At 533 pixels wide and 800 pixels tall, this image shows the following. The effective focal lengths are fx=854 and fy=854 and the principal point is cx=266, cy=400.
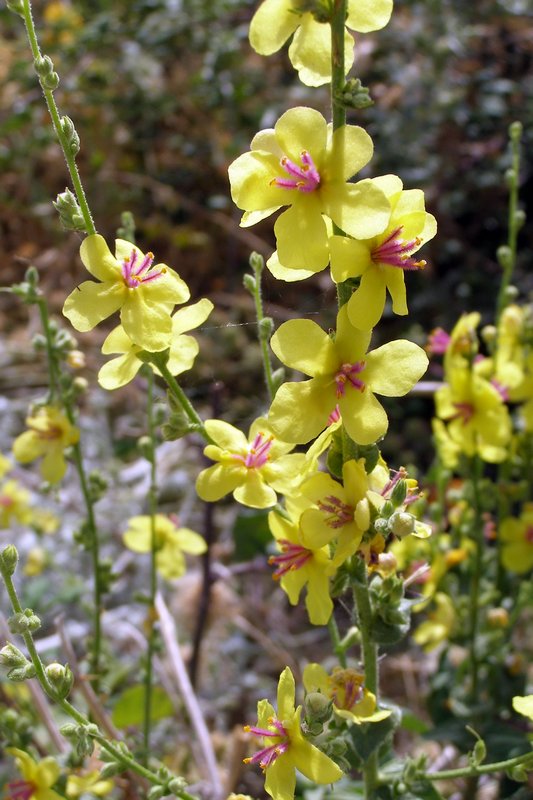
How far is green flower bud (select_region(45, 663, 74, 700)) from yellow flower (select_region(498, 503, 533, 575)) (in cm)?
92

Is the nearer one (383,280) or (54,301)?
(383,280)

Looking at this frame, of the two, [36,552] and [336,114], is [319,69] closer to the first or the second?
[336,114]

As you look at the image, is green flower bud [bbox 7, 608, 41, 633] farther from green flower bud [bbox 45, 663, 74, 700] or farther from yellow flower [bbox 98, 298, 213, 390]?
yellow flower [bbox 98, 298, 213, 390]

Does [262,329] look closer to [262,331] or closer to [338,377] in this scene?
[262,331]

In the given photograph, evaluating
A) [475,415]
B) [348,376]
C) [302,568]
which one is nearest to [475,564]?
[475,415]

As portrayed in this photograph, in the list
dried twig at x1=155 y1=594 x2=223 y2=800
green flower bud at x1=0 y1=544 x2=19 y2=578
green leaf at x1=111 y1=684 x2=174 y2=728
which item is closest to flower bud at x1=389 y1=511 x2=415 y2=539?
green flower bud at x1=0 y1=544 x2=19 y2=578

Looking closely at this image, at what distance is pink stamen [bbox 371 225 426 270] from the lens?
0.75m

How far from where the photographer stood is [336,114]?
29.1 inches

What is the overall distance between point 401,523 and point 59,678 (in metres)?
0.35

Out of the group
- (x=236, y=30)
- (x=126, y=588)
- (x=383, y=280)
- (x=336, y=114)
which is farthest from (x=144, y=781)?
(x=236, y=30)

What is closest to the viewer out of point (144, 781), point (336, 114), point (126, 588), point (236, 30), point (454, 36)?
point (336, 114)

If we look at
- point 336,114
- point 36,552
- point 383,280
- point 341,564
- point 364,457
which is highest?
point 336,114

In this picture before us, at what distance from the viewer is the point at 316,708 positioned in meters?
0.76

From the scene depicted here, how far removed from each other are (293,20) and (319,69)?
0.05 m
